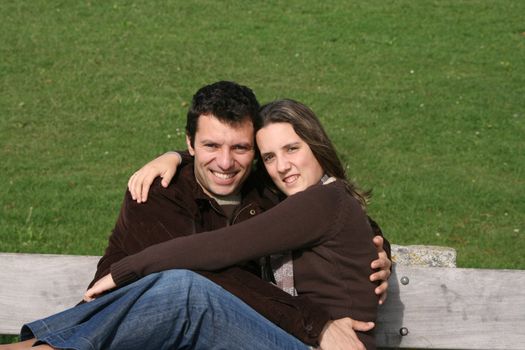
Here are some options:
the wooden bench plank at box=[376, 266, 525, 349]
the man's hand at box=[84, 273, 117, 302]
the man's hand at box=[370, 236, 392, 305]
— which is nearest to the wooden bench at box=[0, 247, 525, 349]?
the wooden bench plank at box=[376, 266, 525, 349]

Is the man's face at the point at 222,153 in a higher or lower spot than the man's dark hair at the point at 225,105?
lower

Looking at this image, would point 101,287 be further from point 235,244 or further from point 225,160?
point 225,160

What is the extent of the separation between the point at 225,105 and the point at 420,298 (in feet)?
4.14

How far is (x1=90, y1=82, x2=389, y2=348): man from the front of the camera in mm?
4250

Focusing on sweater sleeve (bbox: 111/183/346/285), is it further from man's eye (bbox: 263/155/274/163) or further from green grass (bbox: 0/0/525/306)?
green grass (bbox: 0/0/525/306)

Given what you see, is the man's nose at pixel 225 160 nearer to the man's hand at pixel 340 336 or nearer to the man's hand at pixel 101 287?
the man's hand at pixel 101 287

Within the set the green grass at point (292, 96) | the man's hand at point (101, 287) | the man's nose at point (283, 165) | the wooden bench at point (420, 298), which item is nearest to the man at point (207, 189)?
the man's hand at point (101, 287)

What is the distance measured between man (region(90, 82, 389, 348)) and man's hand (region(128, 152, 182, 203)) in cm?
2

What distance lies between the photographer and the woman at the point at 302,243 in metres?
3.84

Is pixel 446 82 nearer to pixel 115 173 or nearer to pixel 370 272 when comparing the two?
pixel 115 173

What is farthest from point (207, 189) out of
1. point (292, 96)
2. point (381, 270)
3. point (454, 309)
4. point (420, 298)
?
point (292, 96)

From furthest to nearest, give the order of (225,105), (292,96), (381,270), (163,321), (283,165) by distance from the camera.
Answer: (292,96)
(225,105)
(283,165)
(381,270)
(163,321)

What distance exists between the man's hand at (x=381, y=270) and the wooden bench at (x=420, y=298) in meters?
0.27

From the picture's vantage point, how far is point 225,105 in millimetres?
4398
